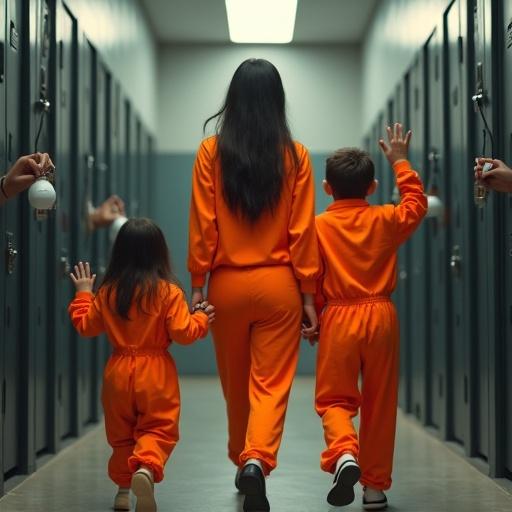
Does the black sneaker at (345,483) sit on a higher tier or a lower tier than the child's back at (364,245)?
lower

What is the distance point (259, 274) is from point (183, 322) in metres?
0.31

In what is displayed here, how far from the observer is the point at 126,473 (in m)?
3.59

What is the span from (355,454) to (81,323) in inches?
42.0

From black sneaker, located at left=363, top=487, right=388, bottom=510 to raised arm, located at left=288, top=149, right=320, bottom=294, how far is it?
0.76 meters

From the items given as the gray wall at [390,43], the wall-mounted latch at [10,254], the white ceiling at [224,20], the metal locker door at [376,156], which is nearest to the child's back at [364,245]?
the wall-mounted latch at [10,254]

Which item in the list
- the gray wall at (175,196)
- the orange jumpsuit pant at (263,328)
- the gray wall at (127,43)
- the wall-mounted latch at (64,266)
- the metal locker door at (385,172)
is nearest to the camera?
the orange jumpsuit pant at (263,328)

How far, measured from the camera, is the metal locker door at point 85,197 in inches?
239

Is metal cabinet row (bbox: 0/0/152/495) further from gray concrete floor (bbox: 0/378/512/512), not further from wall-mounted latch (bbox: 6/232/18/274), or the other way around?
gray concrete floor (bbox: 0/378/512/512)

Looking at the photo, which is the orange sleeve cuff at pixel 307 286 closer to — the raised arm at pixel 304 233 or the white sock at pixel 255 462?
the raised arm at pixel 304 233

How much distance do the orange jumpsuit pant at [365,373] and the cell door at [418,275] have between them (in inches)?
116

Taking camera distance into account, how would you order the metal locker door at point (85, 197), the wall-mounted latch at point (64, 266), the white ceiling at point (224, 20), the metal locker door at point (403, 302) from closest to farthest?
the wall-mounted latch at point (64, 266)
the metal locker door at point (85, 197)
the metal locker door at point (403, 302)
the white ceiling at point (224, 20)

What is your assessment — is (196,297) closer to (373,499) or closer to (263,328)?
(263,328)

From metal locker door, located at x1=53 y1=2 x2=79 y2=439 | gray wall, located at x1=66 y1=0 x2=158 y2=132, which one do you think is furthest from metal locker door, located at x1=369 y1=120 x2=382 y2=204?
metal locker door, located at x1=53 y1=2 x2=79 y2=439

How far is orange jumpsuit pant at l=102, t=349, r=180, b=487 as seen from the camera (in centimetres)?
349
